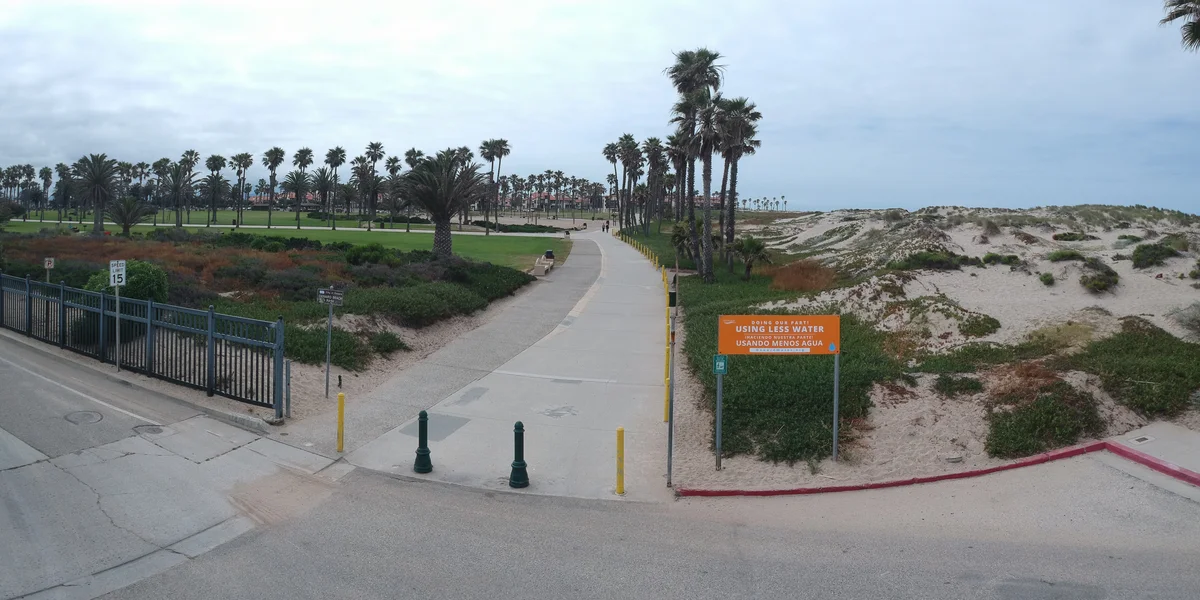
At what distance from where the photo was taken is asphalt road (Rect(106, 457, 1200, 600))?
681 cm

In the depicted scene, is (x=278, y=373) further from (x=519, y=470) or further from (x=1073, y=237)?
(x=1073, y=237)

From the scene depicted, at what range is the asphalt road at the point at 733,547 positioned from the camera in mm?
6809

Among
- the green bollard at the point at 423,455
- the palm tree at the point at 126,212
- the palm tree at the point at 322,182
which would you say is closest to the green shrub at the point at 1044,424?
the green bollard at the point at 423,455

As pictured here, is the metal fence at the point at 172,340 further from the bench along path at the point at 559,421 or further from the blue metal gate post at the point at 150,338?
the bench along path at the point at 559,421

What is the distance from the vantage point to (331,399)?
13758 millimetres

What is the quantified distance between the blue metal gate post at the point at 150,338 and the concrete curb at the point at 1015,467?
1050 centimetres

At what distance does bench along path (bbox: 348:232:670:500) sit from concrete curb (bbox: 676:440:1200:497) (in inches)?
40.1

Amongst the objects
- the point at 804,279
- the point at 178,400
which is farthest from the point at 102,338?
the point at 804,279

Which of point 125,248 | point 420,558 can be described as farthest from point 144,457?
point 125,248

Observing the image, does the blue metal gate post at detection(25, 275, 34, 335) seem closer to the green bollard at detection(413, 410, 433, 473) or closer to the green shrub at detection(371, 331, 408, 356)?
the green shrub at detection(371, 331, 408, 356)

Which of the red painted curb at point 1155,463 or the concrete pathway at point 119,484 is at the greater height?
the red painted curb at point 1155,463

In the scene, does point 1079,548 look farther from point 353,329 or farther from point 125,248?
point 125,248

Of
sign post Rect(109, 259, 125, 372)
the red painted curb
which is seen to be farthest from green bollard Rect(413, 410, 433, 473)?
the red painted curb

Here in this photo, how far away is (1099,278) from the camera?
21.0 metres
